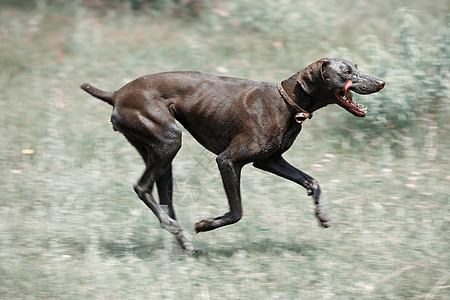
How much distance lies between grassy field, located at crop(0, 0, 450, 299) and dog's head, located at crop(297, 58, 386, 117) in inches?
52.4

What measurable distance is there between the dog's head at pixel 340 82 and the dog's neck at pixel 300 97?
69mm

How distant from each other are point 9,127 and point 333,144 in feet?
13.6

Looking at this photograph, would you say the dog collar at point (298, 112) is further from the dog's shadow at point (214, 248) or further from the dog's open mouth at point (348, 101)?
the dog's shadow at point (214, 248)

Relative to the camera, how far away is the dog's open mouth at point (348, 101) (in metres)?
5.15

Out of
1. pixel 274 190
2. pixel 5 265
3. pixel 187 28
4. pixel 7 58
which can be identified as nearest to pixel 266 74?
pixel 187 28

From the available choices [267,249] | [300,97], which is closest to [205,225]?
[267,249]

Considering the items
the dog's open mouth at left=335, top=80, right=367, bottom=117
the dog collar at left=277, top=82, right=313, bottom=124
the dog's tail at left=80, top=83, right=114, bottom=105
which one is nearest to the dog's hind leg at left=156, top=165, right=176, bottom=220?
the dog's tail at left=80, top=83, right=114, bottom=105

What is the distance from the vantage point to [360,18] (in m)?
11.6

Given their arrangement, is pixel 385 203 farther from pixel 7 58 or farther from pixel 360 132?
pixel 7 58

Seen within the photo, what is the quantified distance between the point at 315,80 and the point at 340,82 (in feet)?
0.65

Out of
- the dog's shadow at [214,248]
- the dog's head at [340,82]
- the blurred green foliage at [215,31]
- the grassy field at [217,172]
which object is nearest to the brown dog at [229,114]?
the dog's head at [340,82]

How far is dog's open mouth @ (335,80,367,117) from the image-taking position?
515 centimetres

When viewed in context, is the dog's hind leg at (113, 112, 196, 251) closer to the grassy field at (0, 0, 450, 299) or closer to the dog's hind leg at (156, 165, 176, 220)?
the dog's hind leg at (156, 165, 176, 220)

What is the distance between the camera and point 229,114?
17.7 ft
